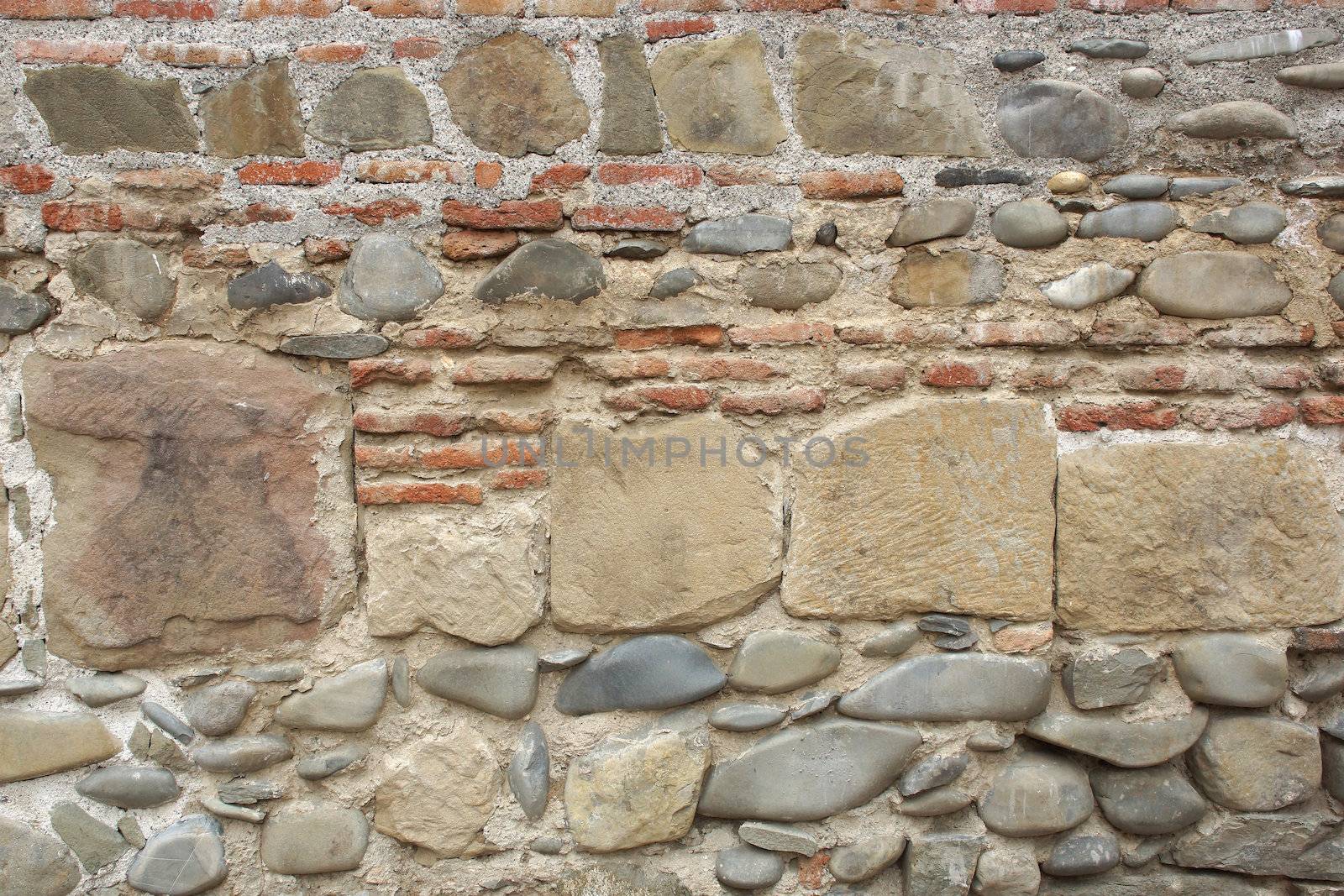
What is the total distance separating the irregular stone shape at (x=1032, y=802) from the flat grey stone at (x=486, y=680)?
35.2 inches

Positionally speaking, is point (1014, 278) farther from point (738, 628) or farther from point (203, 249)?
point (203, 249)

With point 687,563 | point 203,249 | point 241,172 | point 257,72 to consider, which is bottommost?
point 687,563

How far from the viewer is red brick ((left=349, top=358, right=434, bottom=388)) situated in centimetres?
158

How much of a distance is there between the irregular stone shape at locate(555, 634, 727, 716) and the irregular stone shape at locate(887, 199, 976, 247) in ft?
2.87

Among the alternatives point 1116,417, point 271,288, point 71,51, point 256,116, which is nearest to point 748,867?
point 1116,417

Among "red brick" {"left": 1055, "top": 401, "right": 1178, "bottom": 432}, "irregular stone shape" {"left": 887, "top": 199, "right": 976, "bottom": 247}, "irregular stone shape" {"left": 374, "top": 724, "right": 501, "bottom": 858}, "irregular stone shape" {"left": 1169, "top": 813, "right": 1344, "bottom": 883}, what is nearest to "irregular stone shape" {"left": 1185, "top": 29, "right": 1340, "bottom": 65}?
"irregular stone shape" {"left": 887, "top": 199, "right": 976, "bottom": 247}

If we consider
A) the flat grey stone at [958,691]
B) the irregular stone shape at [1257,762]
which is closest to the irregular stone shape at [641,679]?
the flat grey stone at [958,691]

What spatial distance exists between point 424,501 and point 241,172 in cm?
68

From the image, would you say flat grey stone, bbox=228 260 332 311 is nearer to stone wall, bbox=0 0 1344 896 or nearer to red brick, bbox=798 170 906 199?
stone wall, bbox=0 0 1344 896

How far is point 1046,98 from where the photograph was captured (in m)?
1.66

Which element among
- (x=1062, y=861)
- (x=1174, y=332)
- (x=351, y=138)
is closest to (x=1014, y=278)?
(x=1174, y=332)

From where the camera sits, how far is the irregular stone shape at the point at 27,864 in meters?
1.56

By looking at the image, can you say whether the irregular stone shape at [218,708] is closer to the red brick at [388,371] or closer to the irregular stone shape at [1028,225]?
the red brick at [388,371]

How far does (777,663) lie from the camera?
1630 millimetres
